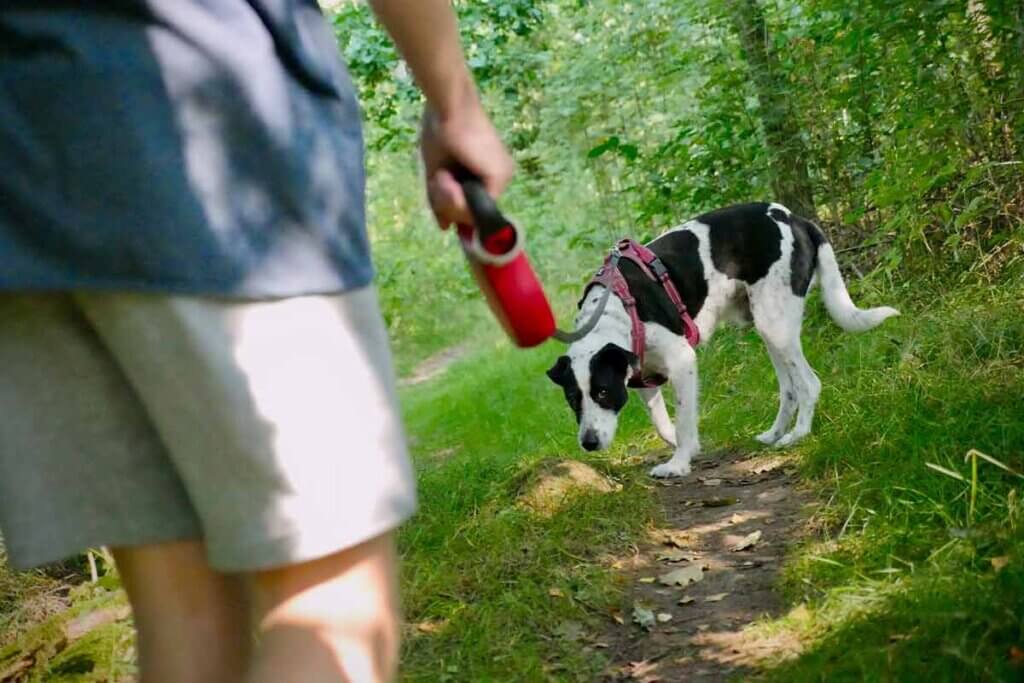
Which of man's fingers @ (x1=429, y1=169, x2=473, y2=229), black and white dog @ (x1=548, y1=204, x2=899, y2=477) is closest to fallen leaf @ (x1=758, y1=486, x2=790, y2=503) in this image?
black and white dog @ (x1=548, y1=204, x2=899, y2=477)

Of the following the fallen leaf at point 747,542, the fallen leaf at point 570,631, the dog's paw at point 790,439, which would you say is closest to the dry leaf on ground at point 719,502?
the fallen leaf at point 747,542

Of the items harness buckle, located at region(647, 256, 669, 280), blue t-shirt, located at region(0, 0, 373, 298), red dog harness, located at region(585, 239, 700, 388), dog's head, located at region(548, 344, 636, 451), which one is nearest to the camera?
blue t-shirt, located at region(0, 0, 373, 298)

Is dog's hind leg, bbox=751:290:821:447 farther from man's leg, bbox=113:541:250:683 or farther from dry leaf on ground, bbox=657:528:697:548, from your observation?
man's leg, bbox=113:541:250:683

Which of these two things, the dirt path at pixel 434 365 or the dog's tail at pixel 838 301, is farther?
the dirt path at pixel 434 365

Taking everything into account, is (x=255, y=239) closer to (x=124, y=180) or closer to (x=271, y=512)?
(x=124, y=180)

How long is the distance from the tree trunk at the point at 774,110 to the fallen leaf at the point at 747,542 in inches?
140

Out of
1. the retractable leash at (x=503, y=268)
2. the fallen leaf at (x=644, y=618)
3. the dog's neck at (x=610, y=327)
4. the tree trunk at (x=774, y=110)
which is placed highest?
the tree trunk at (x=774, y=110)

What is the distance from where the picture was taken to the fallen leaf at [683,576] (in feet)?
10.5

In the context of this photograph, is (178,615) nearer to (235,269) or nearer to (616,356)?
(235,269)

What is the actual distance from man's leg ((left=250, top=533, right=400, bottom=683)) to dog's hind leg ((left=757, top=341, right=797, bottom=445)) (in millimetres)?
3871

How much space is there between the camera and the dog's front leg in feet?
14.9

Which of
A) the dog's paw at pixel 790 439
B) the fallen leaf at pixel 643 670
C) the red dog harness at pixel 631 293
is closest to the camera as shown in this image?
the fallen leaf at pixel 643 670

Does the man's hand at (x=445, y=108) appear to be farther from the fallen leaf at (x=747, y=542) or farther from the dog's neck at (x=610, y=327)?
the dog's neck at (x=610, y=327)

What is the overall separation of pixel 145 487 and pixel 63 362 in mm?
157
